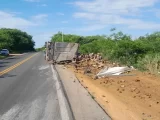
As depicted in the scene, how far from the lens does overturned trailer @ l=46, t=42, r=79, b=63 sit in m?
33.1

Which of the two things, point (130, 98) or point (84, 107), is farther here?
point (130, 98)

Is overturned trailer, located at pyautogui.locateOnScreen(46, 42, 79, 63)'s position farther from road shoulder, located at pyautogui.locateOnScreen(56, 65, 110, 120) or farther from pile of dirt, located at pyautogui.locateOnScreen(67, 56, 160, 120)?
road shoulder, located at pyautogui.locateOnScreen(56, 65, 110, 120)

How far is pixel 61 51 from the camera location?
33.2m

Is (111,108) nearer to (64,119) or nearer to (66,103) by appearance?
(66,103)

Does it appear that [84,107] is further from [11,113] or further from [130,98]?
[130,98]

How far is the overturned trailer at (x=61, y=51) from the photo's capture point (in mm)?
33094

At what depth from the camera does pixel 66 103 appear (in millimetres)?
10070

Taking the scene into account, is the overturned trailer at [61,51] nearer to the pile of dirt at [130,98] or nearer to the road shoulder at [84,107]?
the pile of dirt at [130,98]

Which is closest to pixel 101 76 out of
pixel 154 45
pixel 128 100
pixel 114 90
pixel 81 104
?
pixel 114 90

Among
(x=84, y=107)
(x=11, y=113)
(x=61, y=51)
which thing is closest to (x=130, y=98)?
(x=84, y=107)

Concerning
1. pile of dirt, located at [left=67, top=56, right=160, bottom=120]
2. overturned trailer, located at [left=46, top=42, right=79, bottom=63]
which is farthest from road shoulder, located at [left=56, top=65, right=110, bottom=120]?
overturned trailer, located at [left=46, top=42, right=79, bottom=63]

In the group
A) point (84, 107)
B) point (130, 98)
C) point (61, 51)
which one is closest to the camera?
point (84, 107)

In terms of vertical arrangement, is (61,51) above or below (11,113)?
above

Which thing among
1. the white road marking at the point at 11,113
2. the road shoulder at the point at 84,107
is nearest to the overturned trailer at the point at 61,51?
the road shoulder at the point at 84,107
